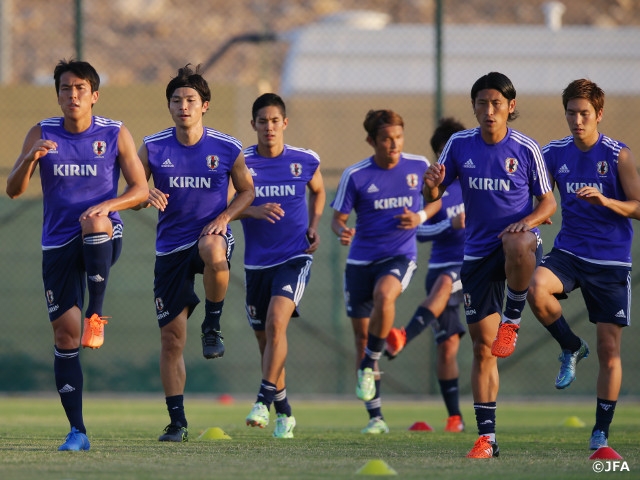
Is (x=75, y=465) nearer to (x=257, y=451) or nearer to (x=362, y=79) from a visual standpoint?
(x=257, y=451)

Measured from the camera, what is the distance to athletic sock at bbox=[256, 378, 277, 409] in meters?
8.87

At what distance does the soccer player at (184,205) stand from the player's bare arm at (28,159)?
43.8 inches

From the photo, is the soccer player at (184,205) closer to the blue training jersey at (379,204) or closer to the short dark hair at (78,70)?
the short dark hair at (78,70)

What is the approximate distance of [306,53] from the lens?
22719mm

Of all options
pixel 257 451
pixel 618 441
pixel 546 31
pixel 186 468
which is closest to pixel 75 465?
pixel 186 468

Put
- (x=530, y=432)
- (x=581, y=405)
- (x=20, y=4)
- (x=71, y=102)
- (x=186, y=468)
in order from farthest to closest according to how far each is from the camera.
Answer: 1. (x=20, y=4)
2. (x=581, y=405)
3. (x=530, y=432)
4. (x=71, y=102)
5. (x=186, y=468)

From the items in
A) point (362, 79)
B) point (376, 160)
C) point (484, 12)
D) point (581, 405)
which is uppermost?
point (484, 12)

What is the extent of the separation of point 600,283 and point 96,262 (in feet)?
11.5

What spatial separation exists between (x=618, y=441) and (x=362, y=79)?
13394mm

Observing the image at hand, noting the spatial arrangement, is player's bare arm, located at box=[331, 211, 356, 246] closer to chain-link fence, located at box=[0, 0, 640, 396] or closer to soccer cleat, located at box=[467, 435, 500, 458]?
soccer cleat, located at box=[467, 435, 500, 458]

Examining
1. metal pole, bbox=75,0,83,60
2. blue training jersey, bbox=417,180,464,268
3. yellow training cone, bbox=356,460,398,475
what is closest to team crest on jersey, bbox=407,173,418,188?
blue training jersey, bbox=417,180,464,268

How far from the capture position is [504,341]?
25.4ft

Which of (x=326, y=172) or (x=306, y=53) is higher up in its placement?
(x=306, y=53)

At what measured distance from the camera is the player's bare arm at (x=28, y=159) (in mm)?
7602
